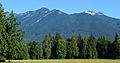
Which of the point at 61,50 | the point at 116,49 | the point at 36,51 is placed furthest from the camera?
the point at 116,49

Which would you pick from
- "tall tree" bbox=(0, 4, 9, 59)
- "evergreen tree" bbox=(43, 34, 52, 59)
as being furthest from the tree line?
"tall tree" bbox=(0, 4, 9, 59)

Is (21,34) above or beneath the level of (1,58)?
above

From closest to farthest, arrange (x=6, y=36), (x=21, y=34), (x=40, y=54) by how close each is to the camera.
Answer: (x=6, y=36)
(x=21, y=34)
(x=40, y=54)

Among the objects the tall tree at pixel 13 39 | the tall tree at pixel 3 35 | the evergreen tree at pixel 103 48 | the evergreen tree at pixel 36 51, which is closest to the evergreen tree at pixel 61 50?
the evergreen tree at pixel 36 51

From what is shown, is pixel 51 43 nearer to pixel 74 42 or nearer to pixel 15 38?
pixel 74 42

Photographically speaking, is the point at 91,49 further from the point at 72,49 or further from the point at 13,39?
the point at 13,39

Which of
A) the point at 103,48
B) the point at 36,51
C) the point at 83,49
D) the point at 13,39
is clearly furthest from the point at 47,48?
the point at 13,39

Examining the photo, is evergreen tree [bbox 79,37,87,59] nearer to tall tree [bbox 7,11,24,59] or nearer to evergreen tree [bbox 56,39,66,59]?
evergreen tree [bbox 56,39,66,59]

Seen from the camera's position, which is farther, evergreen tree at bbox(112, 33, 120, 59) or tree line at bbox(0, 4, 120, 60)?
evergreen tree at bbox(112, 33, 120, 59)

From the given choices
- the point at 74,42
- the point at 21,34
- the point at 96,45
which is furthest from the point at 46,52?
the point at 21,34

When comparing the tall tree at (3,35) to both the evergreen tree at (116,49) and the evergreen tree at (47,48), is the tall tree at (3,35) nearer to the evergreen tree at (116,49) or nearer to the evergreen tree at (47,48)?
the evergreen tree at (47,48)

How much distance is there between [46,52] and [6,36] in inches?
3623

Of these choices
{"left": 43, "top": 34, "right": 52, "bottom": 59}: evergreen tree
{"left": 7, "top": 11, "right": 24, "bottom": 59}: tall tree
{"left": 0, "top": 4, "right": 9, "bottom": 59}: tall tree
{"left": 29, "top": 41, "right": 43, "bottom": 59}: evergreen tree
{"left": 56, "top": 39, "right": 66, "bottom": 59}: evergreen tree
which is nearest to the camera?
{"left": 0, "top": 4, "right": 9, "bottom": 59}: tall tree

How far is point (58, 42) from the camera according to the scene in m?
184
